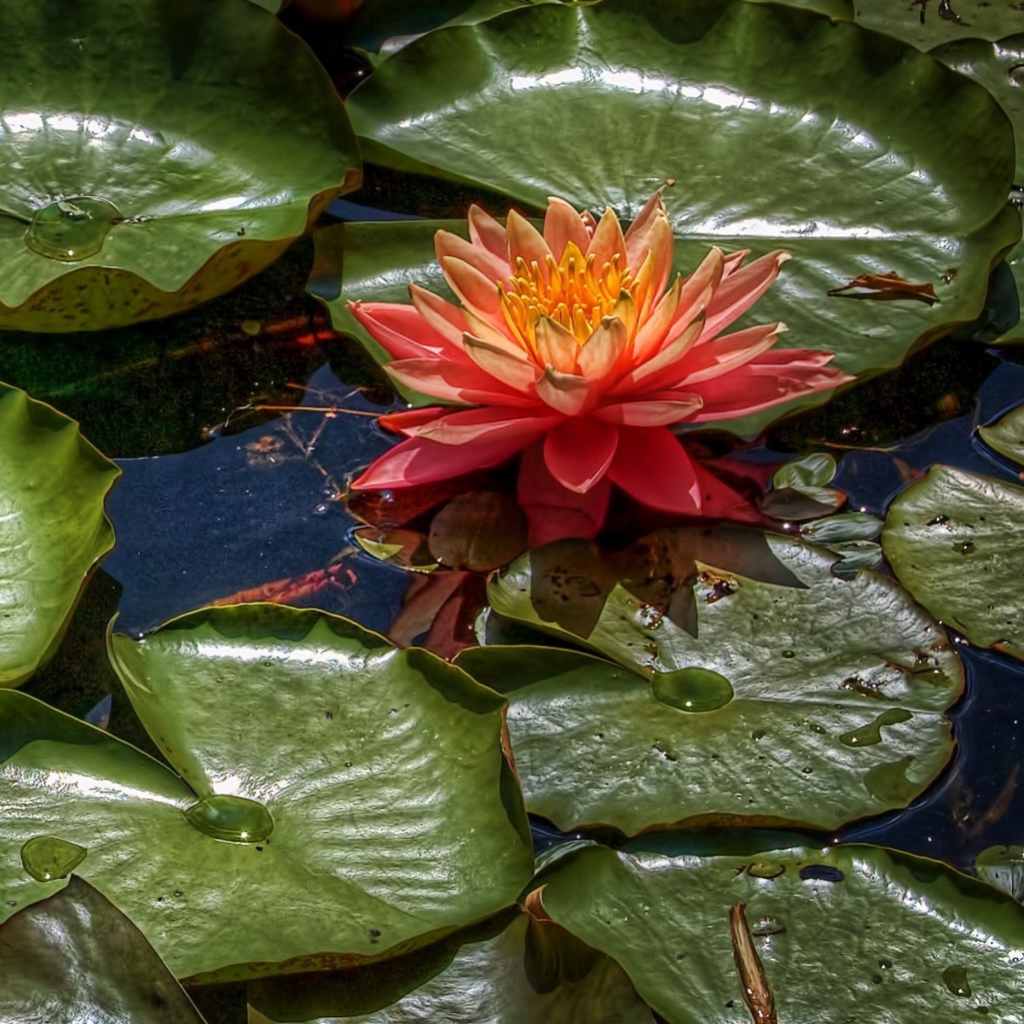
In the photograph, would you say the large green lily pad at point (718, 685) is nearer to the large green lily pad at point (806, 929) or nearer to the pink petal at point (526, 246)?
the large green lily pad at point (806, 929)

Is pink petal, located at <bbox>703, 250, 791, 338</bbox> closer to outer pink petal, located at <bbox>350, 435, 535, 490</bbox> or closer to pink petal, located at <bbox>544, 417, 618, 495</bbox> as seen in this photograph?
pink petal, located at <bbox>544, 417, 618, 495</bbox>

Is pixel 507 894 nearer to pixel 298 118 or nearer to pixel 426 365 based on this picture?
pixel 426 365

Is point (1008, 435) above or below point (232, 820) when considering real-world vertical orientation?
above

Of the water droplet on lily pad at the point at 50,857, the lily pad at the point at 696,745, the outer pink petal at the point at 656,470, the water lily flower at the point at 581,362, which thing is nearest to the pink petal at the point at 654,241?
the water lily flower at the point at 581,362

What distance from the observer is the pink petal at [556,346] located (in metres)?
1.71

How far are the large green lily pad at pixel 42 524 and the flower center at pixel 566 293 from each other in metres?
0.63

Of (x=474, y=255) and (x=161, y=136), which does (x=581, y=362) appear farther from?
(x=161, y=136)

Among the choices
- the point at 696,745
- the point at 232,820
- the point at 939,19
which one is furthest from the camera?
the point at 939,19

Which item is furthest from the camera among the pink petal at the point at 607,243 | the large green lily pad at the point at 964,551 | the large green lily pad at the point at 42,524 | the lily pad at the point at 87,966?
the pink petal at the point at 607,243

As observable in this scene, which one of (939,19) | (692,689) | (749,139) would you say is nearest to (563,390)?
(692,689)

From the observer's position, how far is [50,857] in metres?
1.44

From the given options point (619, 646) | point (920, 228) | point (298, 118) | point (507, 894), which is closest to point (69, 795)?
point (507, 894)

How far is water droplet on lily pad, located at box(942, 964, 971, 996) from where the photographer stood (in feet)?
4.51

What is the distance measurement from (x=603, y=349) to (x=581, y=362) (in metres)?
0.04
